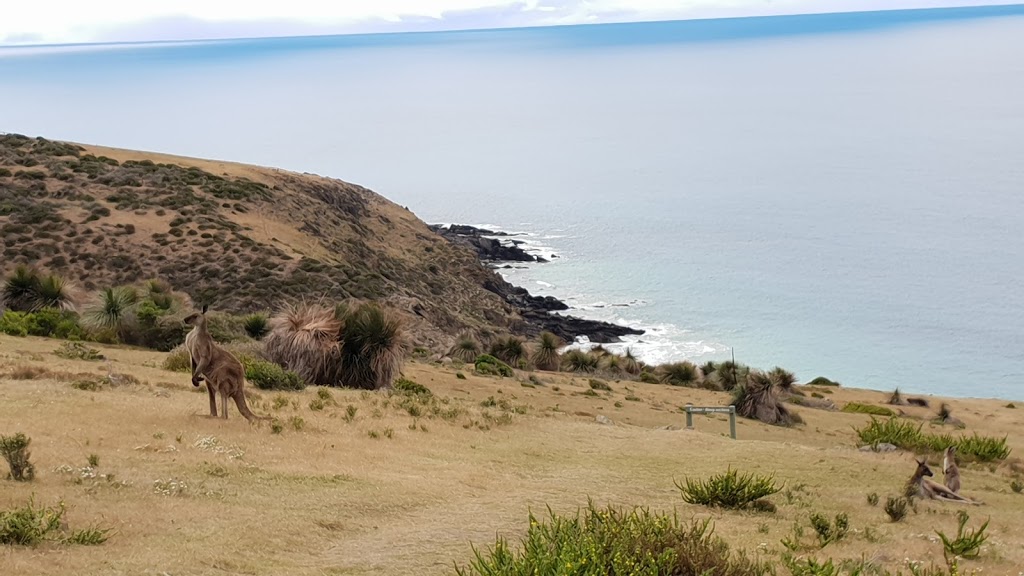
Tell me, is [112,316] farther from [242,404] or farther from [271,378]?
[242,404]

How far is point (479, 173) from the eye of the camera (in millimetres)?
118812

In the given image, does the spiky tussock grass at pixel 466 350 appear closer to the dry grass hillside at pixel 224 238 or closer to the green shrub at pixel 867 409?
the dry grass hillside at pixel 224 238

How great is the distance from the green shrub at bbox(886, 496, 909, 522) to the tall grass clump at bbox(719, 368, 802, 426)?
40.2ft

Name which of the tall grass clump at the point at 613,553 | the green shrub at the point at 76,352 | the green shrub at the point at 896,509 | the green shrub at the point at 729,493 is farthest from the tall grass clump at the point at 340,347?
the tall grass clump at the point at 613,553

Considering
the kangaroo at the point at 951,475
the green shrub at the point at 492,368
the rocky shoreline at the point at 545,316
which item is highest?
the rocky shoreline at the point at 545,316

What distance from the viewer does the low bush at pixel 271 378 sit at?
52.5ft

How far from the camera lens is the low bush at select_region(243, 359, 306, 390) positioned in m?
16.0

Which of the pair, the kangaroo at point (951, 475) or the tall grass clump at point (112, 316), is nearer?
the kangaroo at point (951, 475)

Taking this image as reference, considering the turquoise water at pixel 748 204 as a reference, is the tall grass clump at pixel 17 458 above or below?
below

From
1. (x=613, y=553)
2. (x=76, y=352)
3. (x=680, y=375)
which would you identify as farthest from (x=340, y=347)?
(x=680, y=375)

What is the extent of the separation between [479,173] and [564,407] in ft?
325

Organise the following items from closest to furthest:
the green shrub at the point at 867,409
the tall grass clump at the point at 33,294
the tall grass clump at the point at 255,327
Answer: the tall grass clump at the point at 255,327
the tall grass clump at the point at 33,294
the green shrub at the point at 867,409

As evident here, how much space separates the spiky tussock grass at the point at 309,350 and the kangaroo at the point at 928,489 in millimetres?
10700

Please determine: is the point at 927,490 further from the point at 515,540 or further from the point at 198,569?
the point at 198,569
